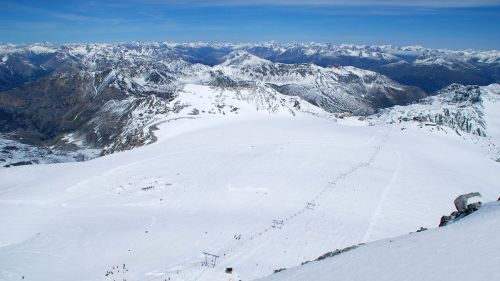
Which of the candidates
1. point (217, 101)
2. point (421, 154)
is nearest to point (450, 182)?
point (421, 154)

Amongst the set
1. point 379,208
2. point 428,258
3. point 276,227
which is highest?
point 428,258

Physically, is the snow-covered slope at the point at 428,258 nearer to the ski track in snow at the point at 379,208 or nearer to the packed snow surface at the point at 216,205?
the packed snow surface at the point at 216,205

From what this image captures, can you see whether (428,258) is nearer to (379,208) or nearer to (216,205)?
(379,208)

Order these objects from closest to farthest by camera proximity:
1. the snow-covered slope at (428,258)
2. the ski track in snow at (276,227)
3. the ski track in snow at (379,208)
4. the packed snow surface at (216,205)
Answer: the snow-covered slope at (428,258) → the ski track in snow at (276,227) → the packed snow surface at (216,205) → the ski track in snow at (379,208)

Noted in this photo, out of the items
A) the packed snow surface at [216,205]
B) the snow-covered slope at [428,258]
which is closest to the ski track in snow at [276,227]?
the packed snow surface at [216,205]

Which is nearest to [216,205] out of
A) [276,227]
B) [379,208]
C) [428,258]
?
[276,227]

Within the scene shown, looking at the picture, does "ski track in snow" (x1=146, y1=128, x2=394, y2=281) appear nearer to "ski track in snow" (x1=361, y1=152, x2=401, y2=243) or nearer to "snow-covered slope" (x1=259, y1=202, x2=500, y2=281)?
"ski track in snow" (x1=361, y1=152, x2=401, y2=243)
